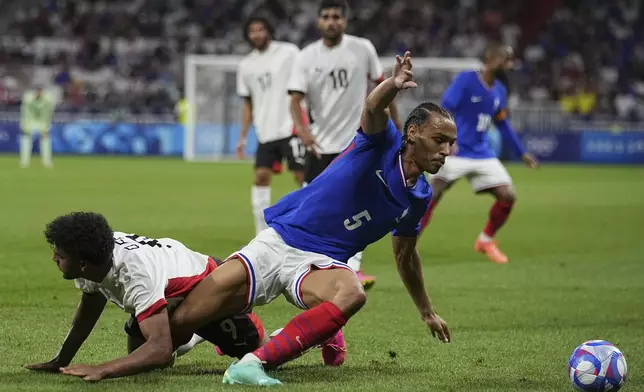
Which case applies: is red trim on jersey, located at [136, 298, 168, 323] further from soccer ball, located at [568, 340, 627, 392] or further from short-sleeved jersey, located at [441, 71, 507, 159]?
short-sleeved jersey, located at [441, 71, 507, 159]

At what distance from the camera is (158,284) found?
5516 mm

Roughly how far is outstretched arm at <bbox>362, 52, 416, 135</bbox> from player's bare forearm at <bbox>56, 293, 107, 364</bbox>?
63.5 inches

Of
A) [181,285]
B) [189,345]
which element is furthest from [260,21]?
[181,285]

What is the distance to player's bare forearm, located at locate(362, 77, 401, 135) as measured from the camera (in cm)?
556

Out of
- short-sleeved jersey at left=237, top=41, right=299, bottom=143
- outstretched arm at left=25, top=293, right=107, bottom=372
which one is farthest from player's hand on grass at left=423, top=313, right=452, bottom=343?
short-sleeved jersey at left=237, top=41, right=299, bottom=143

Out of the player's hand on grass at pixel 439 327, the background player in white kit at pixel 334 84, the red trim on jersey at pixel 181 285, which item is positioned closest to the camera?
the red trim on jersey at pixel 181 285

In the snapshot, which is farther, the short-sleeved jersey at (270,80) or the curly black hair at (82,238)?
the short-sleeved jersey at (270,80)

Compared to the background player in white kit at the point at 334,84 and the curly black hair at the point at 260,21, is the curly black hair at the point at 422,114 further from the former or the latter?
the curly black hair at the point at 260,21

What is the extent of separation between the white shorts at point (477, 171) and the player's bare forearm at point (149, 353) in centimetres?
703

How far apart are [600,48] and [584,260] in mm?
27857

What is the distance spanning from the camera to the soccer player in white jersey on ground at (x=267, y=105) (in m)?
12.3

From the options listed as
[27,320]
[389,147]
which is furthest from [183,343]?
[27,320]

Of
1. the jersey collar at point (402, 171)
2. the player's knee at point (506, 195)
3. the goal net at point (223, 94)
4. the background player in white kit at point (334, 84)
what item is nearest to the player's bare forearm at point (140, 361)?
the jersey collar at point (402, 171)

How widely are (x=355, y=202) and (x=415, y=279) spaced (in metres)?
0.74
